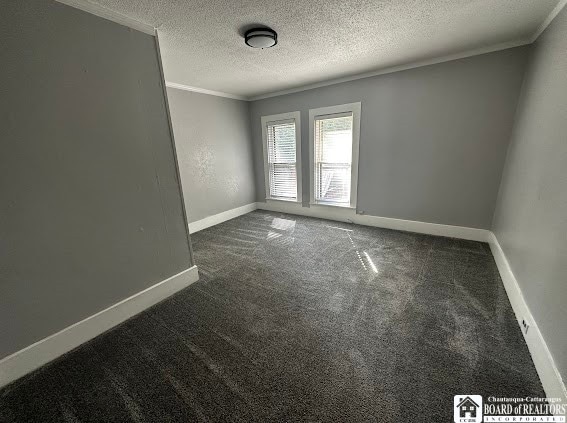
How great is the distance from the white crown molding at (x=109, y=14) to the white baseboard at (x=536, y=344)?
134 inches

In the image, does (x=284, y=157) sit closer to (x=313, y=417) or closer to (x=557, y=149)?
(x=557, y=149)

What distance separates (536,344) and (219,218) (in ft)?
13.5

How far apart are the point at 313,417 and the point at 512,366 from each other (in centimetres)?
124

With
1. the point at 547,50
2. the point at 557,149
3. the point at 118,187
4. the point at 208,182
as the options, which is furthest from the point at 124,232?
the point at 547,50

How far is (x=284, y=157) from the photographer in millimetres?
4441

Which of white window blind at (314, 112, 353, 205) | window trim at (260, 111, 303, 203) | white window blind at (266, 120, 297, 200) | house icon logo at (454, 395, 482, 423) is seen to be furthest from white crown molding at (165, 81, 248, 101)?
house icon logo at (454, 395, 482, 423)

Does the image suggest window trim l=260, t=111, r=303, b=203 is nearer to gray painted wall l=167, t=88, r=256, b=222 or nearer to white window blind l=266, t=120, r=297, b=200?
white window blind l=266, t=120, r=297, b=200

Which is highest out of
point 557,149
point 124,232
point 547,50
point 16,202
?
point 547,50

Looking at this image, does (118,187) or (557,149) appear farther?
(118,187)

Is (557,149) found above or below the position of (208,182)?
above

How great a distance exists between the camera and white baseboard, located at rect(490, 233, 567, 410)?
3.61ft

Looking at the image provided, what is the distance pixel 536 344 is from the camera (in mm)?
1338

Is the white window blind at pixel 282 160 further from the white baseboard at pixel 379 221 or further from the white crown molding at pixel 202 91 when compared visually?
the white crown molding at pixel 202 91

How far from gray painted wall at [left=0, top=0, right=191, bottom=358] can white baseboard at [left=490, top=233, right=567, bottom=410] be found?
2.70 m
